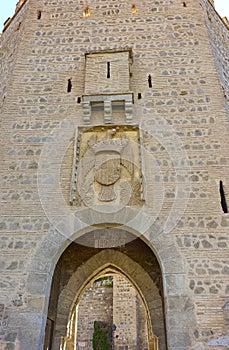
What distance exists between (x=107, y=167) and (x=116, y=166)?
0.54 feet

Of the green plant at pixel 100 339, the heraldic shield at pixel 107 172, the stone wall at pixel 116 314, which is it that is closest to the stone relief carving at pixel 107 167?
the heraldic shield at pixel 107 172

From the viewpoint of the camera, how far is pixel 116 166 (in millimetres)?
5848

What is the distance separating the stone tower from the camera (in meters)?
4.95

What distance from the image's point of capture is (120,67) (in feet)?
23.0

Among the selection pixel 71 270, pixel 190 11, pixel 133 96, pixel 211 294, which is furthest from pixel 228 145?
pixel 71 270

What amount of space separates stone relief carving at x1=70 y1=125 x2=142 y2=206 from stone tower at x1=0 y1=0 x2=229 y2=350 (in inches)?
0.9

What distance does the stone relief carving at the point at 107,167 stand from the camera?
5.62 meters

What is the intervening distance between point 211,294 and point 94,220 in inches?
85.1

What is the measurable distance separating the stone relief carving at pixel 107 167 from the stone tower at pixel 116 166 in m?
0.02

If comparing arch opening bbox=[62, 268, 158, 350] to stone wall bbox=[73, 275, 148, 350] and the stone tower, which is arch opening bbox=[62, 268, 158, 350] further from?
the stone tower

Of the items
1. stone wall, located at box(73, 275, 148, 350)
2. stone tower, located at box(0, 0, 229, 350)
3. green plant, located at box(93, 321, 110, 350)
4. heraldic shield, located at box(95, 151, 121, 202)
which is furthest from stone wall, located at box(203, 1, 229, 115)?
green plant, located at box(93, 321, 110, 350)

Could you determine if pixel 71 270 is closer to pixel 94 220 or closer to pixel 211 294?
pixel 94 220

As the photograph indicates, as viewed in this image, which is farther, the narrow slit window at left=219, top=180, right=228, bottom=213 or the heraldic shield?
the heraldic shield

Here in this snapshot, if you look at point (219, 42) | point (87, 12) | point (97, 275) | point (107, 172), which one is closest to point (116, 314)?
point (97, 275)
